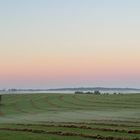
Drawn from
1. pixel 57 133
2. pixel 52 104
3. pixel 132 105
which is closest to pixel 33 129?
pixel 57 133

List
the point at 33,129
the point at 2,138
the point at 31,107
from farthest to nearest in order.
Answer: the point at 31,107, the point at 33,129, the point at 2,138

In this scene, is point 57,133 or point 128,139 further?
point 57,133

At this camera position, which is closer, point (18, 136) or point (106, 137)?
point (106, 137)

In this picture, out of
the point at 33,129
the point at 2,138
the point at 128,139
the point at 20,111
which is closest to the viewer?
the point at 128,139

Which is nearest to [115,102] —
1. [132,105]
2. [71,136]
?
[132,105]

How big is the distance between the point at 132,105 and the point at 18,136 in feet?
115

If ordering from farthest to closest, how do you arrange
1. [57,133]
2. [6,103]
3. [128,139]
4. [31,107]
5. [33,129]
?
1. [6,103]
2. [31,107]
3. [33,129]
4. [57,133]
5. [128,139]

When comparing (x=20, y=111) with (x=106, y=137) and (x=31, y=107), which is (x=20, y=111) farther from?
(x=106, y=137)

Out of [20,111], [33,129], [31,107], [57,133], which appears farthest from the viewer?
[31,107]

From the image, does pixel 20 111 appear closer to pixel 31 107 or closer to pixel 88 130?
pixel 31 107

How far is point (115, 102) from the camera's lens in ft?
216

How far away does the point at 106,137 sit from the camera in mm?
25172

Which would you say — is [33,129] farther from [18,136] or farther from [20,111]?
[20,111]

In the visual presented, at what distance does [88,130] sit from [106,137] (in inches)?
182
